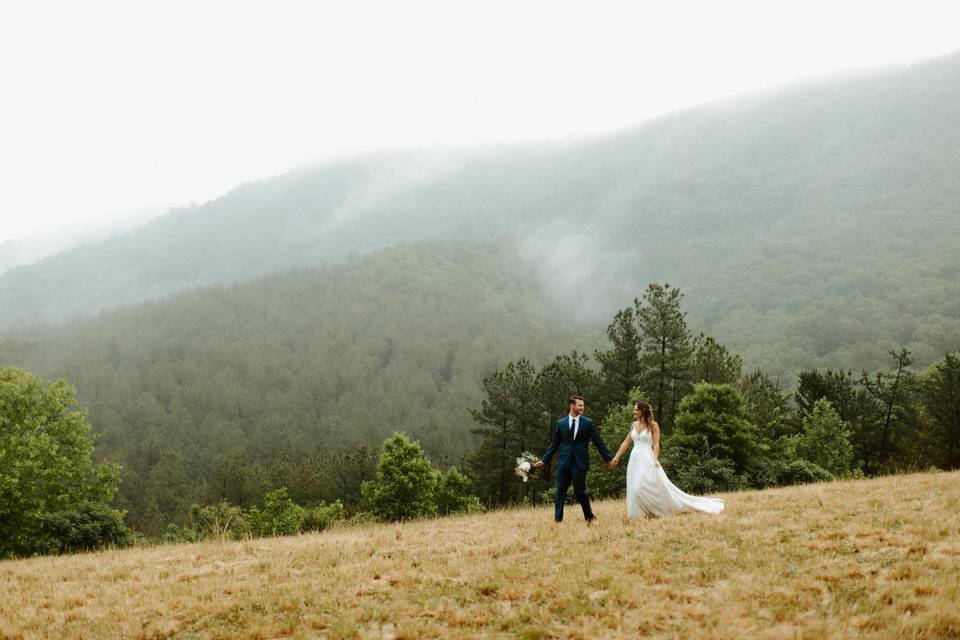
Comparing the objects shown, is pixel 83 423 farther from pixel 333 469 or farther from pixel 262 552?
pixel 333 469

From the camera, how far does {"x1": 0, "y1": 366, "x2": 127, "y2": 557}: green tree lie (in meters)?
31.6

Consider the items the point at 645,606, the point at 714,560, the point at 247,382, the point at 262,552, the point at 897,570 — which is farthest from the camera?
the point at 247,382

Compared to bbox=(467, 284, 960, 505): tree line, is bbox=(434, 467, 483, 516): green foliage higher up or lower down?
lower down

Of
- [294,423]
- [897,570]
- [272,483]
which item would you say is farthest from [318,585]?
[294,423]

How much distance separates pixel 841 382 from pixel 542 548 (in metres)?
60.8

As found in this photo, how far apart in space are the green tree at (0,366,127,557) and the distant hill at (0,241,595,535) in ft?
175

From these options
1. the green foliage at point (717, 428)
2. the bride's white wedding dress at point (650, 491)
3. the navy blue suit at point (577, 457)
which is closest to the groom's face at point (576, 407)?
the navy blue suit at point (577, 457)

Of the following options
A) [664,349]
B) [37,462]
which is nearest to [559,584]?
[37,462]

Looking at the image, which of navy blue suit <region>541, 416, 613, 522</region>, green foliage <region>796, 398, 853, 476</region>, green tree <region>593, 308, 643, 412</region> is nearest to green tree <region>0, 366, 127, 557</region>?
navy blue suit <region>541, 416, 613, 522</region>

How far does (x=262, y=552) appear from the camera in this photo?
1138 centimetres

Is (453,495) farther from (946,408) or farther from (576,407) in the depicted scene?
(576,407)

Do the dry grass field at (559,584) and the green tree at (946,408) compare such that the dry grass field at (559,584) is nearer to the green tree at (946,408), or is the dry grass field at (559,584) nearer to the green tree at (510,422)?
the green tree at (510,422)

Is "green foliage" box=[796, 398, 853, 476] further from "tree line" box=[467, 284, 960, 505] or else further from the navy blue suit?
the navy blue suit

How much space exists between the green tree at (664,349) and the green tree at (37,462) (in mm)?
33887
